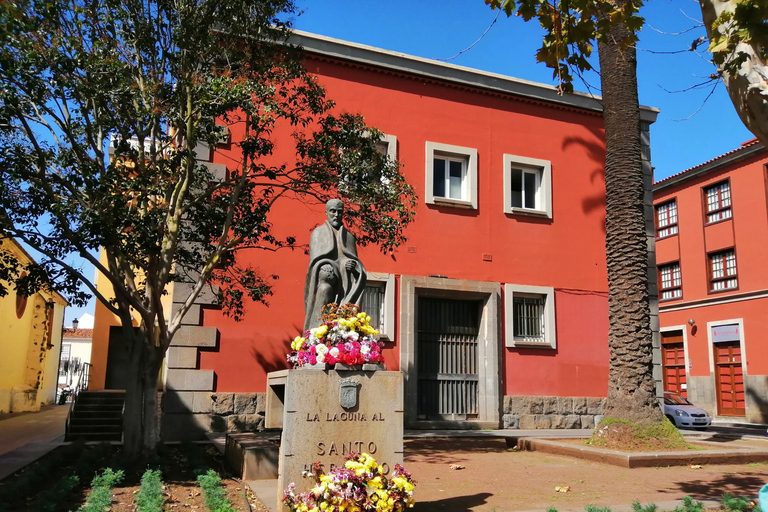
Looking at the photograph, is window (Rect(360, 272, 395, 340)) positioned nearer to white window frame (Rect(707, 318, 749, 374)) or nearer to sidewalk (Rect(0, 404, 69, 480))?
sidewalk (Rect(0, 404, 69, 480))

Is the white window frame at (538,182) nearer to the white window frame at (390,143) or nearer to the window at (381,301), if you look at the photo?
the white window frame at (390,143)

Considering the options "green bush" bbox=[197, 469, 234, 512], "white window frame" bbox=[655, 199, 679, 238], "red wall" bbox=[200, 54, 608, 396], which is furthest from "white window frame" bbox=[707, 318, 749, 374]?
"green bush" bbox=[197, 469, 234, 512]

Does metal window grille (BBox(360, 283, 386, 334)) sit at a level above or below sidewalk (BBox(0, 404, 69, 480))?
above

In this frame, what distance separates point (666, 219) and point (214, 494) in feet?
101

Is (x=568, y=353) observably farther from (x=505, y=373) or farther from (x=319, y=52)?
(x=319, y=52)

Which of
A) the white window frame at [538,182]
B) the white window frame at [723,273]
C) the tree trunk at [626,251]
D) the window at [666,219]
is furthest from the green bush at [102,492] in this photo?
the window at [666,219]

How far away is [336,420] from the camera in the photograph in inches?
242

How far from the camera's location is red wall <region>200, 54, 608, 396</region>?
14398 millimetres

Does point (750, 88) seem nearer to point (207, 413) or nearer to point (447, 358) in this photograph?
point (207, 413)

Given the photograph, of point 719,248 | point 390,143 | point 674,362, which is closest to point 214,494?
point 390,143

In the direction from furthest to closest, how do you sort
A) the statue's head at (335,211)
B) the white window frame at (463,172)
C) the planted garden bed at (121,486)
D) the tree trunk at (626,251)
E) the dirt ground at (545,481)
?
1. the white window frame at (463,172)
2. the tree trunk at (626,251)
3. the statue's head at (335,211)
4. the dirt ground at (545,481)
5. the planted garden bed at (121,486)

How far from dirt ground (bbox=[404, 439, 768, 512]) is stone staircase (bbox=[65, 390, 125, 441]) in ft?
20.3

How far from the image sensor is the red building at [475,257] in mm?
14492

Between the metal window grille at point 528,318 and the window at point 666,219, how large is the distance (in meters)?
18.7
